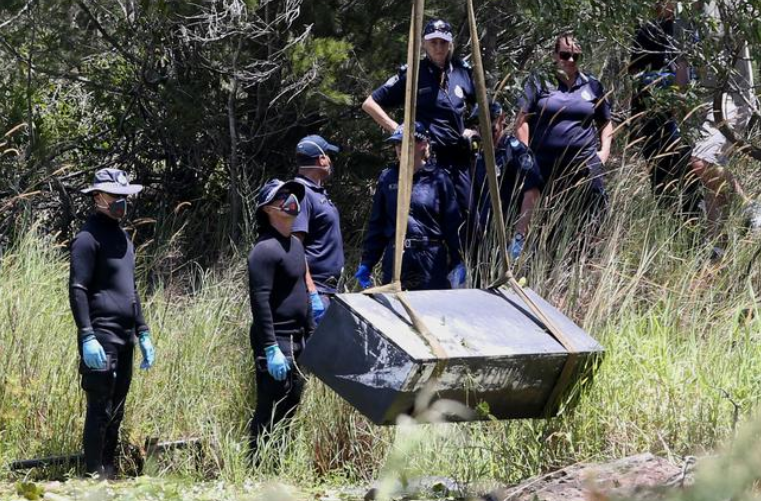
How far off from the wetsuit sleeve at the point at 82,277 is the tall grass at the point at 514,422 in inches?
33.3

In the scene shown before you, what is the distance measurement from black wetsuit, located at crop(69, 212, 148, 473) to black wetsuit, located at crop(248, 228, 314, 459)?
69 centimetres

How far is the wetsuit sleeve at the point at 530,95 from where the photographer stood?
756 cm

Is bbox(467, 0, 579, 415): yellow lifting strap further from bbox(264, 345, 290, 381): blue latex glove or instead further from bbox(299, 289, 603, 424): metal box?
bbox(264, 345, 290, 381): blue latex glove

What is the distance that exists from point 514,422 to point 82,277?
7.81 ft

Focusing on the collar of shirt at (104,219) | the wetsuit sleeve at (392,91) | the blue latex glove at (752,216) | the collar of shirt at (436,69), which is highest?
the collar of shirt at (436,69)

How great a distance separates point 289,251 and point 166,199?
442 cm

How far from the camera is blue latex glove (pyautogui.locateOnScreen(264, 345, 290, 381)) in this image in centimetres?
614

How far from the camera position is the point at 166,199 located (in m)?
10.5

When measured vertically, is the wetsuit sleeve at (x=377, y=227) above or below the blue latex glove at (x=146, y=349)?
above

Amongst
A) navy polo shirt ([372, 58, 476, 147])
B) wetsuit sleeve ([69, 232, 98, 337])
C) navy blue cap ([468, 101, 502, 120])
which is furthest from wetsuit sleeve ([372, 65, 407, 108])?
wetsuit sleeve ([69, 232, 98, 337])

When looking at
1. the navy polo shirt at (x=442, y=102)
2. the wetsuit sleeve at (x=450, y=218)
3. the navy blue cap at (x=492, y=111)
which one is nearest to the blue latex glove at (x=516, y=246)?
the wetsuit sleeve at (x=450, y=218)

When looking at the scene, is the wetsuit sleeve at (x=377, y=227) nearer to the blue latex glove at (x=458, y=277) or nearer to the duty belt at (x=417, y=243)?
the duty belt at (x=417, y=243)

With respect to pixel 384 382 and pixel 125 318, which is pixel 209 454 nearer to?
pixel 125 318

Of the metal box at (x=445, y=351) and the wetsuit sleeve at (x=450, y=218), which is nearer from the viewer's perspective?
the metal box at (x=445, y=351)
